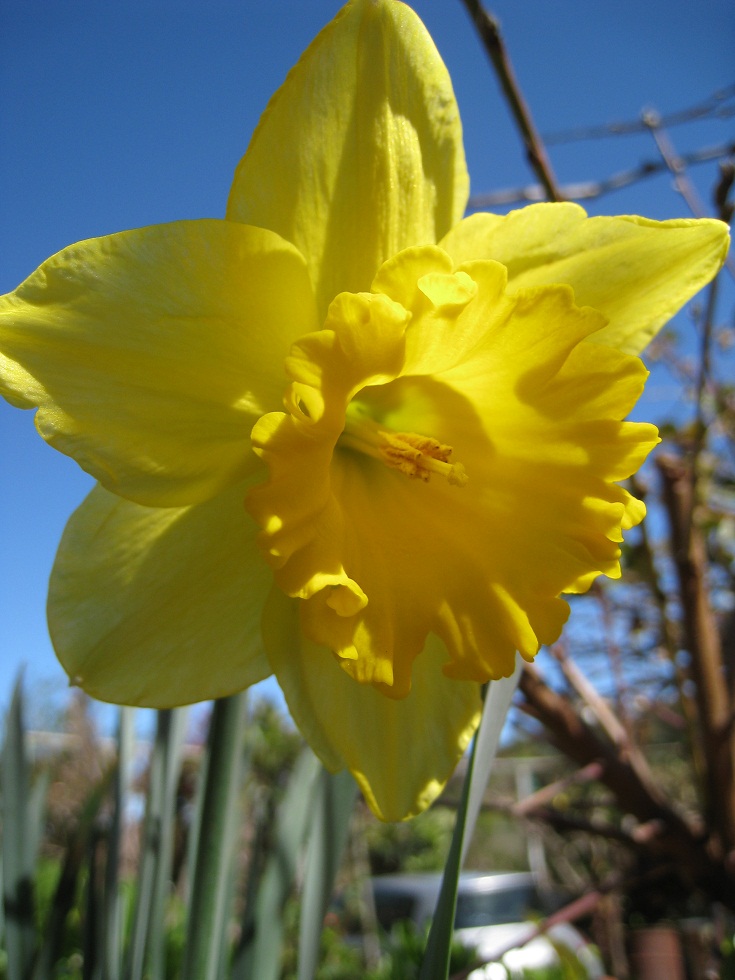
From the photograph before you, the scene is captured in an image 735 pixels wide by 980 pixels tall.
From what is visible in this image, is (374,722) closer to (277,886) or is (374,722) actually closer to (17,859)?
(277,886)

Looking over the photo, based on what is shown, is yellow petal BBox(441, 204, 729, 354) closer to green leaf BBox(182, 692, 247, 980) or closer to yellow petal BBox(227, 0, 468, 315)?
yellow petal BBox(227, 0, 468, 315)

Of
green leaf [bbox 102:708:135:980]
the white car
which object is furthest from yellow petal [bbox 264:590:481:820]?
the white car

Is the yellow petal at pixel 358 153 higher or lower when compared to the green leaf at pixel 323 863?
higher

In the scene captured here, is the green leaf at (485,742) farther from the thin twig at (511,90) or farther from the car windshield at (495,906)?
the car windshield at (495,906)

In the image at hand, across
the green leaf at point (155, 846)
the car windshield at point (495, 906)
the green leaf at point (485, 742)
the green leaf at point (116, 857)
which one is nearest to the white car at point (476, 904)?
the car windshield at point (495, 906)

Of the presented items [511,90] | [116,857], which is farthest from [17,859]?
[511,90]

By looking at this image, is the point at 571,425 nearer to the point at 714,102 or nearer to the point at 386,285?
the point at 386,285
